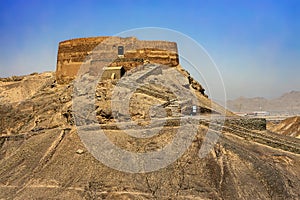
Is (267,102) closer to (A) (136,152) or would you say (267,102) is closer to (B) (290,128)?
(B) (290,128)

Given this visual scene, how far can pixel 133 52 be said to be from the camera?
3022cm

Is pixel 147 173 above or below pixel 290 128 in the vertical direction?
below

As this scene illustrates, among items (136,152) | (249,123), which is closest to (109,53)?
(249,123)

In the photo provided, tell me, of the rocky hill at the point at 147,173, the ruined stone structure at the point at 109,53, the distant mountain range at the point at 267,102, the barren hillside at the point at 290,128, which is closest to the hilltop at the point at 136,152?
the rocky hill at the point at 147,173

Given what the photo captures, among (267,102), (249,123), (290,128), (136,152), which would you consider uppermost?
(267,102)

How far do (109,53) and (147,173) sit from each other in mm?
15136

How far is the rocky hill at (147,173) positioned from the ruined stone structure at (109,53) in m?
6.85

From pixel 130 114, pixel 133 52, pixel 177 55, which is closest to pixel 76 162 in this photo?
pixel 130 114

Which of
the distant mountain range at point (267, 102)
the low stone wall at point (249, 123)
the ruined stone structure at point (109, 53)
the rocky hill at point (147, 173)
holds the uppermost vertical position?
the distant mountain range at point (267, 102)

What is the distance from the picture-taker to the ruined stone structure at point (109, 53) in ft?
97.1

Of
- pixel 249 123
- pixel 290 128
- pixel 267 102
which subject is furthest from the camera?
pixel 267 102

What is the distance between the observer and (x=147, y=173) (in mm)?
16688

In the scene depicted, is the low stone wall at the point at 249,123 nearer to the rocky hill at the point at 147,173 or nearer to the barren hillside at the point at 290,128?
the rocky hill at the point at 147,173

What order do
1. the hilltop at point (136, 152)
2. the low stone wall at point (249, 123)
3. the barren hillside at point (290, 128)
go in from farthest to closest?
the barren hillside at point (290, 128), the low stone wall at point (249, 123), the hilltop at point (136, 152)
